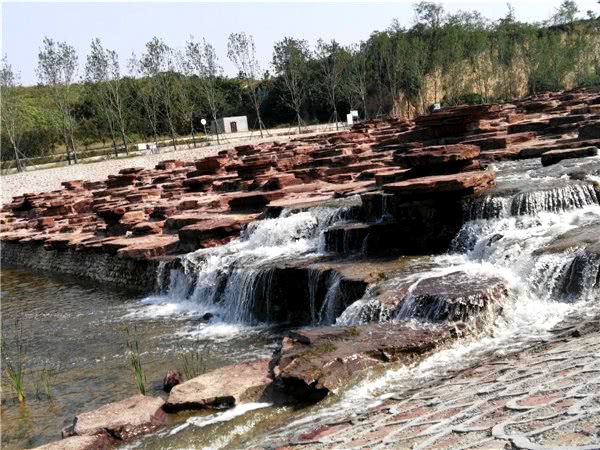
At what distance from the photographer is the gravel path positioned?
Answer: 3284cm

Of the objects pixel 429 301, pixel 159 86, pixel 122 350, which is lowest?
pixel 122 350

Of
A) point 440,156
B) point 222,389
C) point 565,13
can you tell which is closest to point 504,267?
point 440,156

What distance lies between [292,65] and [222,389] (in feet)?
146

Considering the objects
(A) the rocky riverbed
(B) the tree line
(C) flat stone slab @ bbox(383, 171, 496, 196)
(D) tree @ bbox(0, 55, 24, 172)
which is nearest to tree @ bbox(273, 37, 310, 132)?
(B) the tree line

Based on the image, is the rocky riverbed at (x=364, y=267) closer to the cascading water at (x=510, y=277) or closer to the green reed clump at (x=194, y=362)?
the cascading water at (x=510, y=277)

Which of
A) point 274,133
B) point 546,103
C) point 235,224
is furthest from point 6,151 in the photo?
point 235,224

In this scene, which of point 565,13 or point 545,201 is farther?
point 565,13

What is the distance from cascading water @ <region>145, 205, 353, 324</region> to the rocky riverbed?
33 millimetres

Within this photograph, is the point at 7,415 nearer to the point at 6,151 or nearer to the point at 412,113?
the point at 6,151

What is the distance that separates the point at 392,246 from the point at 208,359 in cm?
344

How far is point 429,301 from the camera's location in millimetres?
7238

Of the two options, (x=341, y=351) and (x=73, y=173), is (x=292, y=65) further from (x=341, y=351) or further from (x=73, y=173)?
(x=341, y=351)

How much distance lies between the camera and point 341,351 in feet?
21.1

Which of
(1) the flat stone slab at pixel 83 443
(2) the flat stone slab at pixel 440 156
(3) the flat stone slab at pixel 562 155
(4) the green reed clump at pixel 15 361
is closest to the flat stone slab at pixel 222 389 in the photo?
(1) the flat stone slab at pixel 83 443
